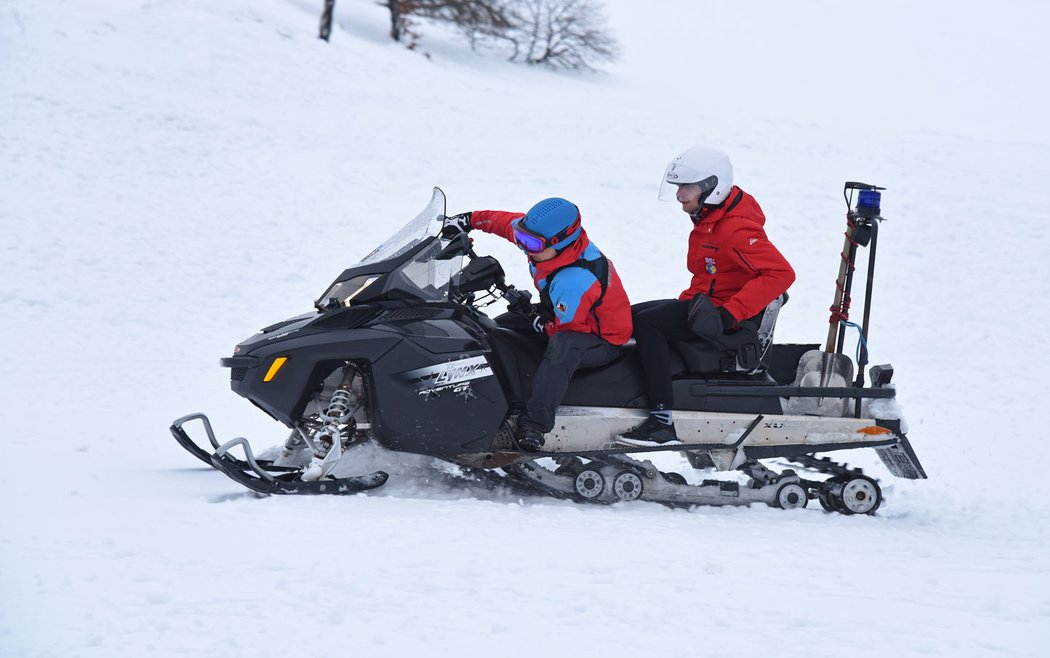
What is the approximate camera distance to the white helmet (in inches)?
192

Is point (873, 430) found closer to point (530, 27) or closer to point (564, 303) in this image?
point (564, 303)

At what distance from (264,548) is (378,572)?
0.44m

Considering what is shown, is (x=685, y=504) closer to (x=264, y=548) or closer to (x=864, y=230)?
(x=864, y=230)

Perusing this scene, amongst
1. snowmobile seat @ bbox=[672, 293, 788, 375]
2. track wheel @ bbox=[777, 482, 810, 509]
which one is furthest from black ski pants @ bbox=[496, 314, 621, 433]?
track wheel @ bbox=[777, 482, 810, 509]

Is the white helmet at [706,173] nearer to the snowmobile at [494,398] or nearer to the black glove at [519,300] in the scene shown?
the snowmobile at [494,398]

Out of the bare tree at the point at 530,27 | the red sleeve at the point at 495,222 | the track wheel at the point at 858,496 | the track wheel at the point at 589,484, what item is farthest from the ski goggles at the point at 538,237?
the bare tree at the point at 530,27

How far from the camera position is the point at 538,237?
456 centimetres

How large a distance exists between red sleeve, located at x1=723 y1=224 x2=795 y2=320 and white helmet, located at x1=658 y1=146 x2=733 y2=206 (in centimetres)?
24

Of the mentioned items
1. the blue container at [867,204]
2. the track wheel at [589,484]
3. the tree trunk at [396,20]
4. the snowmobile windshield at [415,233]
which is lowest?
the track wheel at [589,484]

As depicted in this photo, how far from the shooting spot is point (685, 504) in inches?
195

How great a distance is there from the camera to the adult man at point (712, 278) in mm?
4699

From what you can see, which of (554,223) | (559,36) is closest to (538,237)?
(554,223)

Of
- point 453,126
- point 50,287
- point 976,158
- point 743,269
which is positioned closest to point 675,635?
point 743,269

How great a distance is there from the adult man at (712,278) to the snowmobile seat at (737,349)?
2.1 inches
